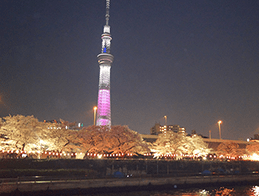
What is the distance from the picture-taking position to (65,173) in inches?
1407

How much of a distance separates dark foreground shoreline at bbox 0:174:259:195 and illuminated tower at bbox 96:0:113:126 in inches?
3453

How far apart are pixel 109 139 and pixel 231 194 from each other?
27324 millimetres

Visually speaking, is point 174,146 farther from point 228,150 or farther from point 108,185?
point 108,185

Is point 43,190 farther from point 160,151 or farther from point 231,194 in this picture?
point 160,151

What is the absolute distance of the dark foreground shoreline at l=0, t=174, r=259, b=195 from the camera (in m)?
26.8

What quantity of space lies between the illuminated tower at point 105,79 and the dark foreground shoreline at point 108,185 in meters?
87.7

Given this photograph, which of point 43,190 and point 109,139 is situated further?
point 109,139

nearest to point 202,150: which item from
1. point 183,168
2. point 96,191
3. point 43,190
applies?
point 183,168

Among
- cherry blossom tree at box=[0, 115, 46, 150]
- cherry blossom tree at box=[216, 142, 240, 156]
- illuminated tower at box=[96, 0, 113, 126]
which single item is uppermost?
illuminated tower at box=[96, 0, 113, 126]

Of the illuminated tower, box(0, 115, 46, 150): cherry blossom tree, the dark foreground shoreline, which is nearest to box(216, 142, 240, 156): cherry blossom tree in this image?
the dark foreground shoreline

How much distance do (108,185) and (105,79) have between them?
106 m

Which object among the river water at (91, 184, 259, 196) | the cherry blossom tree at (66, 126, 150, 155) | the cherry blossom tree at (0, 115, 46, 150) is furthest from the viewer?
the cherry blossom tree at (66, 126, 150, 155)

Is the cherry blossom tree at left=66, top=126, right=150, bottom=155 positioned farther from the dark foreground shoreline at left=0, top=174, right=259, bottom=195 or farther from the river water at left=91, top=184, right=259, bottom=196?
the river water at left=91, top=184, right=259, bottom=196

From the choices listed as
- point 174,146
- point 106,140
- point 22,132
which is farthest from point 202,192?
point 22,132
